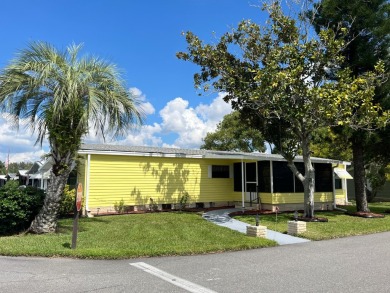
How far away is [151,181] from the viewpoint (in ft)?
58.0

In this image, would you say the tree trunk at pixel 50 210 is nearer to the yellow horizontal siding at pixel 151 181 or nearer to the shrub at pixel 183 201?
the yellow horizontal siding at pixel 151 181

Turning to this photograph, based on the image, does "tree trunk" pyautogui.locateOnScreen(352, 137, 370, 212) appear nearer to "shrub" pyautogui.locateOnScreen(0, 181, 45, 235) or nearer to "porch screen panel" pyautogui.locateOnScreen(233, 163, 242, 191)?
"porch screen panel" pyautogui.locateOnScreen(233, 163, 242, 191)

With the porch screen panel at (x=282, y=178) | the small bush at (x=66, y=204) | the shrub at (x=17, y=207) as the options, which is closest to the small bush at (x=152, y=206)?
the small bush at (x=66, y=204)

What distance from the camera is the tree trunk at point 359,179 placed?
17656 mm

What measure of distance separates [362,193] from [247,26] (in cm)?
985

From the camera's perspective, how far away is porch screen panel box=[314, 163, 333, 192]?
2025 centimetres

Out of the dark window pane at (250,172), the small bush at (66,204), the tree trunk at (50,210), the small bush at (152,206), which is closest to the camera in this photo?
the tree trunk at (50,210)

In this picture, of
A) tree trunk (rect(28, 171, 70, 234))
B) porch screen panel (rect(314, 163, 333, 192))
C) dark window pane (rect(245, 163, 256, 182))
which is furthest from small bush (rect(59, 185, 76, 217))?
porch screen panel (rect(314, 163, 333, 192))

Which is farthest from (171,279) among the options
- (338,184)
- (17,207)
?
(338,184)

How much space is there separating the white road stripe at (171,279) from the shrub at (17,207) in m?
5.25

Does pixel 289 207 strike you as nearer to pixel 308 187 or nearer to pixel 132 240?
pixel 308 187

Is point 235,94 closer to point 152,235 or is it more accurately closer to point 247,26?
point 247,26

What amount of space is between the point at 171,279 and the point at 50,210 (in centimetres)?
605

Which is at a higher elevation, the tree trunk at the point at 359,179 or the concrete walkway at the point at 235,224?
the tree trunk at the point at 359,179
